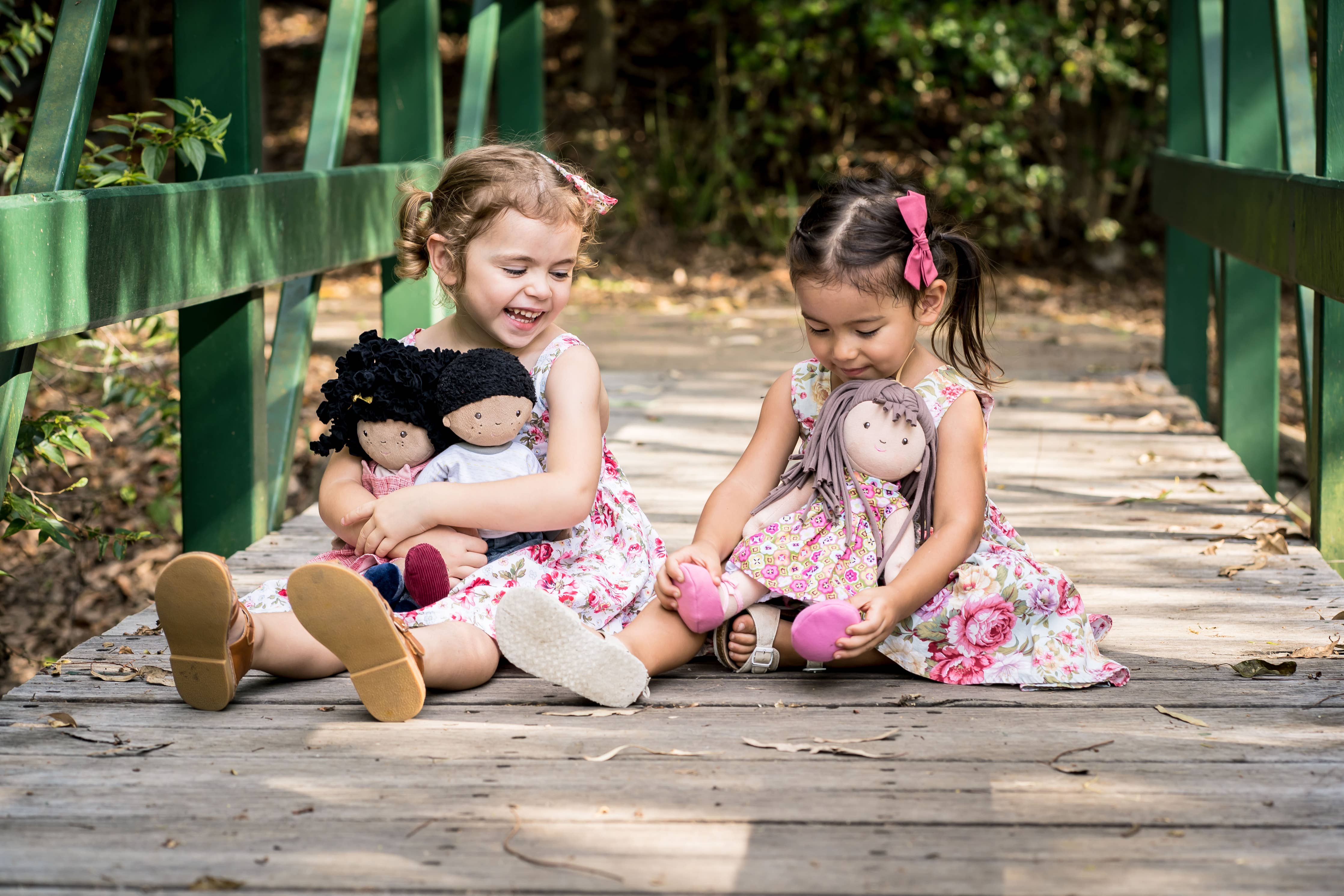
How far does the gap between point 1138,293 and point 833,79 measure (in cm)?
281

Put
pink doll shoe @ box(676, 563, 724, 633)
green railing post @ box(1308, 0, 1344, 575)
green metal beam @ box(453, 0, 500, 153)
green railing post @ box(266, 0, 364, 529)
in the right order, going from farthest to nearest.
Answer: green metal beam @ box(453, 0, 500, 153)
green railing post @ box(266, 0, 364, 529)
green railing post @ box(1308, 0, 1344, 575)
pink doll shoe @ box(676, 563, 724, 633)

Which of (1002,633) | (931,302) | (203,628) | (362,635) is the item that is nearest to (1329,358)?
(931,302)

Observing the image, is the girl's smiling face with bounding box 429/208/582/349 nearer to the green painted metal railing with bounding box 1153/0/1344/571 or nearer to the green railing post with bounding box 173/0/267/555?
the green railing post with bounding box 173/0/267/555

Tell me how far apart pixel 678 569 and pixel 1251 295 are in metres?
3.09

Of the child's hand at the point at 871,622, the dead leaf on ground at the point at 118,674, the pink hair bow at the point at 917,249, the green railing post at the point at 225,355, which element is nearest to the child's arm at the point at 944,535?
the child's hand at the point at 871,622

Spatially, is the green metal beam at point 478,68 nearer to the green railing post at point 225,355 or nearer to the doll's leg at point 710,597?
the green railing post at point 225,355

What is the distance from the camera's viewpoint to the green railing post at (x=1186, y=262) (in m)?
5.82

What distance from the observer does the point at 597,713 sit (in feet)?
6.93

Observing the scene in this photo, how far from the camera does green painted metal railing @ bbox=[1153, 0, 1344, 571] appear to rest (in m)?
2.88

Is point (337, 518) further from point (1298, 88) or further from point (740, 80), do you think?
point (740, 80)

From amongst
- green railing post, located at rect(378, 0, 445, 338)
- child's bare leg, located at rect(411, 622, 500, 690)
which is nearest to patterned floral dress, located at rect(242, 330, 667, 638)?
child's bare leg, located at rect(411, 622, 500, 690)

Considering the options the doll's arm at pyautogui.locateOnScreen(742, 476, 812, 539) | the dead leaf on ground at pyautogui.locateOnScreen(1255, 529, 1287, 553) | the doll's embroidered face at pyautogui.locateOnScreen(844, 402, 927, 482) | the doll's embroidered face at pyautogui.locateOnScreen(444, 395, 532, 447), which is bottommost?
the dead leaf on ground at pyautogui.locateOnScreen(1255, 529, 1287, 553)

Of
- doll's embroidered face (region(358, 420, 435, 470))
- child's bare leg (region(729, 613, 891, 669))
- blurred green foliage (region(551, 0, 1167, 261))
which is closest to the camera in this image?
child's bare leg (region(729, 613, 891, 669))

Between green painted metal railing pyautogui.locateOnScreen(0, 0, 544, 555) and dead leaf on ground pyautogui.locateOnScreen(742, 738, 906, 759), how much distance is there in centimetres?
127
